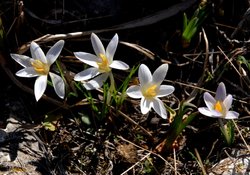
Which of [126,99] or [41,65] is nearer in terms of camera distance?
[41,65]

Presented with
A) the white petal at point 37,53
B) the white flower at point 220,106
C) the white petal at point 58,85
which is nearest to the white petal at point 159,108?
the white flower at point 220,106

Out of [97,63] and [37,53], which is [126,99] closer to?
[97,63]

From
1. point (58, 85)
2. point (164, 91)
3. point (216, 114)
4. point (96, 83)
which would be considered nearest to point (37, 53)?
point (58, 85)

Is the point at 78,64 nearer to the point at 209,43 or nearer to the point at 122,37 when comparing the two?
the point at 122,37

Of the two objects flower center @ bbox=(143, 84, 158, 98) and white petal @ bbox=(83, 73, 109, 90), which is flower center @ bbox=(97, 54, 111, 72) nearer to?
white petal @ bbox=(83, 73, 109, 90)

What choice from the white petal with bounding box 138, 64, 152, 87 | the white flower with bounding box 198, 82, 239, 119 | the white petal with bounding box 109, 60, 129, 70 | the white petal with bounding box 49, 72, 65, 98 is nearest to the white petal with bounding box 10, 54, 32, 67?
the white petal with bounding box 49, 72, 65, 98

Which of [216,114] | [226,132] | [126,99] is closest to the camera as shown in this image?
[216,114]

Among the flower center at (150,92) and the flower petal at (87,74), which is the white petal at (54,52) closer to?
the flower petal at (87,74)
